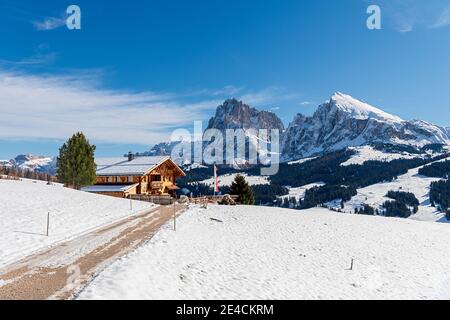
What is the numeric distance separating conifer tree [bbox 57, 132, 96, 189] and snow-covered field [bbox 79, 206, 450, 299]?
30.2m

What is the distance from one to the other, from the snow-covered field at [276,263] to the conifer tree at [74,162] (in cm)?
3017

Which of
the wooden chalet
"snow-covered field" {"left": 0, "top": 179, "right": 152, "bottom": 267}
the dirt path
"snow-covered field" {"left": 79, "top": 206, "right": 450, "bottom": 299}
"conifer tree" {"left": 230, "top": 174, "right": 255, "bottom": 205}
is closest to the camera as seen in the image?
the dirt path

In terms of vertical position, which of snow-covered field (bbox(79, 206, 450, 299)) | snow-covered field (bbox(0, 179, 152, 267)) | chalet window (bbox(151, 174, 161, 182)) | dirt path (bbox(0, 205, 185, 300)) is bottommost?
snow-covered field (bbox(79, 206, 450, 299))

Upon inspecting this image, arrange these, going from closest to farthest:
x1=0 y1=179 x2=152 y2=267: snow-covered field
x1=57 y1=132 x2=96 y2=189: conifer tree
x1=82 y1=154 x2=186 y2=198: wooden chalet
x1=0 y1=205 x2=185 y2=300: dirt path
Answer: x1=0 y1=205 x2=185 y2=300: dirt path → x1=0 y1=179 x2=152 y2=267: snow-covered field → x1=57 y1=132 x2=96 y2=189: conifer tree → x1=82 y1=154 x2=186 y2=198: wooden chalet

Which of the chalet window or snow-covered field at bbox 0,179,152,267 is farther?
the chalet window

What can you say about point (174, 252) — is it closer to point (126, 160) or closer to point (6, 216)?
point (6, 216)

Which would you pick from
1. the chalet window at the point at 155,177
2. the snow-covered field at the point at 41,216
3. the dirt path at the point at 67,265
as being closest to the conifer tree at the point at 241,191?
the chalet window at the point at 155,177

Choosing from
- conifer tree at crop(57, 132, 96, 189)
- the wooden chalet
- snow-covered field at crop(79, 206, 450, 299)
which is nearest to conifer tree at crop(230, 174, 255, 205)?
the wooden chalet

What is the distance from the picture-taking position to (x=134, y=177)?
234 feet

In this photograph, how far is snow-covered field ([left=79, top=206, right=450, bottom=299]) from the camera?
642 inches

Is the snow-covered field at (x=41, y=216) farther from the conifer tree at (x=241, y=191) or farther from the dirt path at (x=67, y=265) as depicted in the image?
the conifer tree at (x=241, y=191)

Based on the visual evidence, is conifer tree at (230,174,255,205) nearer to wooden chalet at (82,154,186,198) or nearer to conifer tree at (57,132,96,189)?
wooden chalet at (82,154,186,198)

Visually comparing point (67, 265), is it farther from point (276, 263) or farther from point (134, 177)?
point (134, 177)
